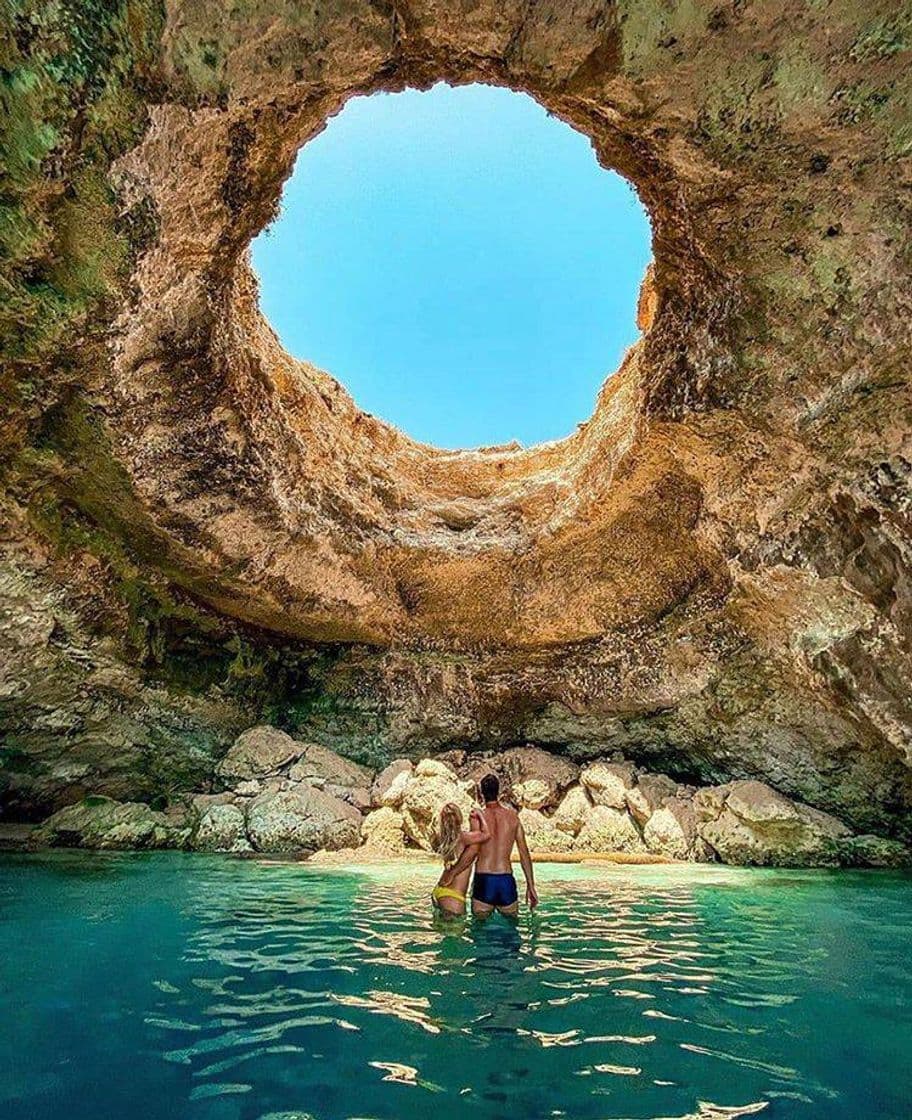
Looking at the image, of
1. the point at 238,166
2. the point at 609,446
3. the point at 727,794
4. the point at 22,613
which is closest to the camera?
the point at 238,166

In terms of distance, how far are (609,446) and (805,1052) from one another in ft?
33.5

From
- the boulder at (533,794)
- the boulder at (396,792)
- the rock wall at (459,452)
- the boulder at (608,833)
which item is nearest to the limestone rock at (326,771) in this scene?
the boulder at (396,792)

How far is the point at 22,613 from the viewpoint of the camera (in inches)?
447

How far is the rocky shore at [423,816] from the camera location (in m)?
12.5

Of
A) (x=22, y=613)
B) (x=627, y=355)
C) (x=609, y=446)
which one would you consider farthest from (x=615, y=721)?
(x=22, y=613)

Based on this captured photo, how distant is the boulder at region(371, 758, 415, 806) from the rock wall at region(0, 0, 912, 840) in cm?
129

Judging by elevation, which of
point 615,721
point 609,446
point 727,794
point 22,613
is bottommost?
point 727,794

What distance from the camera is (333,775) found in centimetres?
1483

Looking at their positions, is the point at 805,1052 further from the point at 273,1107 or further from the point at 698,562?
the point at 698,562

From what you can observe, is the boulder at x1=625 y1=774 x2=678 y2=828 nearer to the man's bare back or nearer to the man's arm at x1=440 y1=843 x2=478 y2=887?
the man's bare back

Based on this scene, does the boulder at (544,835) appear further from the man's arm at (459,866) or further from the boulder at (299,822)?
the man's arm at (459,866)

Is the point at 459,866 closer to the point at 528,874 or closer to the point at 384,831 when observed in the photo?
the point at 528,874

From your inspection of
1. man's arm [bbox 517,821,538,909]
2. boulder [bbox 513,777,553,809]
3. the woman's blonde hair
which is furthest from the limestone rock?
man's arm [bbox 517,821,538,909]

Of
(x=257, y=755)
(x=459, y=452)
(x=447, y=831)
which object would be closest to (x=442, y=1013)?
(x=447, y=831)
